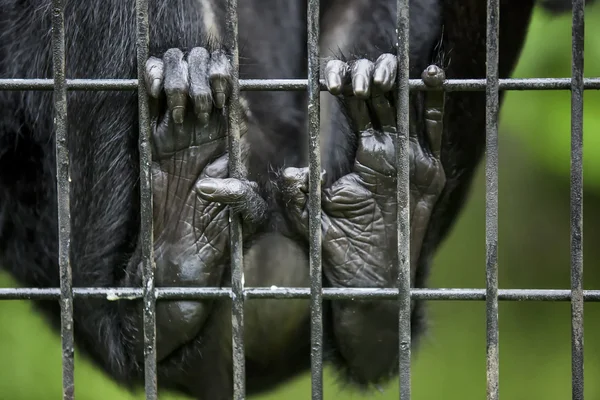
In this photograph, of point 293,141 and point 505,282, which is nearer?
point 293,141

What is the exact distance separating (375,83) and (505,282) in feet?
2.52

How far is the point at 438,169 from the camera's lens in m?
1.00

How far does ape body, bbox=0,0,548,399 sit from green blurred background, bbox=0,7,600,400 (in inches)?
7.5

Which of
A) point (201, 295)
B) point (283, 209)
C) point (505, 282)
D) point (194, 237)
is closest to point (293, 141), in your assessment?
point (283, 209)

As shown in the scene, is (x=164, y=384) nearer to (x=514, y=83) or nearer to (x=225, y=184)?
(x=225, y=184)

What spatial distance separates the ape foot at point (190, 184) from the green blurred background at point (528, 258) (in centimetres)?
54

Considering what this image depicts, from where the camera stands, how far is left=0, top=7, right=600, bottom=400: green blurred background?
4.85 ft

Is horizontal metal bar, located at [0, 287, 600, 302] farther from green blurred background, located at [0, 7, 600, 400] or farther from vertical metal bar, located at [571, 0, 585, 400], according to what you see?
green blurred background, located at [0, 7, 600, 400]

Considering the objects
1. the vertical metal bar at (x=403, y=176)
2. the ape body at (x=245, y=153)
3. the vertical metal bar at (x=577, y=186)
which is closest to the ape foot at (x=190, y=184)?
the ape body at (x=245, y=153)


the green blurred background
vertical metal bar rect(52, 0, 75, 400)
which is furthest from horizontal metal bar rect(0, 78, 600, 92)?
the green blurred background

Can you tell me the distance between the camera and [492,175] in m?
0.84

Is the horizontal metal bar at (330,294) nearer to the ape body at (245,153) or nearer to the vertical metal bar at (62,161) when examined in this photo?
the vertical metal bar at (62,161)

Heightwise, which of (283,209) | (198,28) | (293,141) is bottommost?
(283,209)

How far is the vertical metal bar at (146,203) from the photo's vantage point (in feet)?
2.80
